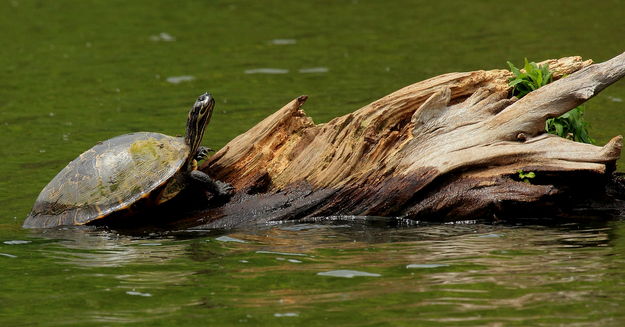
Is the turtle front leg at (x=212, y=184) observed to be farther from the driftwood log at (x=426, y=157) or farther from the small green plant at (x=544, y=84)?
the small green plant at (x=544, y=84)

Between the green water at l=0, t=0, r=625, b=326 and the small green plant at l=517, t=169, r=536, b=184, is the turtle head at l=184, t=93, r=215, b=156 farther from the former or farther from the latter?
the small green plant at l=517, t=169, r=536, b=184

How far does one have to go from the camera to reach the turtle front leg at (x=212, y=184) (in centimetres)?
827

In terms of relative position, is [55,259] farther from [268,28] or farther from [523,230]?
[268,28]

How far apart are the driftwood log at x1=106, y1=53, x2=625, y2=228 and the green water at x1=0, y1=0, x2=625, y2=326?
0.23m

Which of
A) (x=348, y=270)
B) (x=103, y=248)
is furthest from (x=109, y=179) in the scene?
(x=348, y=270)

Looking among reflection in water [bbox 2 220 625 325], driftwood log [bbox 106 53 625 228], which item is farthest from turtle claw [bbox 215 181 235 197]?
reflection in water [bbox 2 220 625 325]

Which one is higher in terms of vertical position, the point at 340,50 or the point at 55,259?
the point at 340,50

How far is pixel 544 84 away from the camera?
325 inches

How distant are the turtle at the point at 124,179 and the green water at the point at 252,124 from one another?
204 millimetres

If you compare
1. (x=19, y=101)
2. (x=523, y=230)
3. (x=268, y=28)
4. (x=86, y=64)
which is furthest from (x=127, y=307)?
(x=268, y=28)

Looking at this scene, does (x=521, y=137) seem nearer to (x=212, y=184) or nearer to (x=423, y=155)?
(x=423, y=155)

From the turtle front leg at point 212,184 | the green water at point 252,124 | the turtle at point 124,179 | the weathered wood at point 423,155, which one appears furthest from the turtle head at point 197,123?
the green water at point 252,124

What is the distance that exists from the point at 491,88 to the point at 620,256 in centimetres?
185

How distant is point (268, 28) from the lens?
61.7 feet
